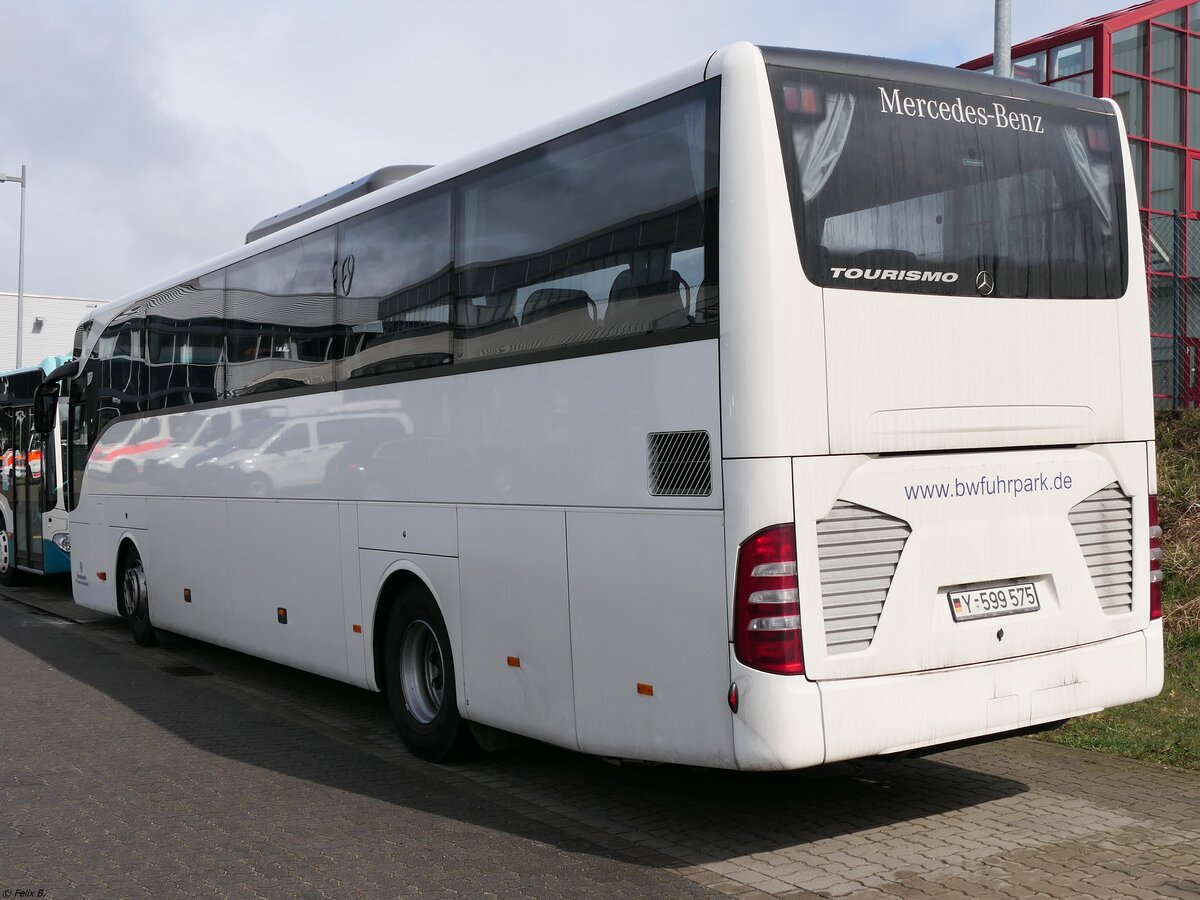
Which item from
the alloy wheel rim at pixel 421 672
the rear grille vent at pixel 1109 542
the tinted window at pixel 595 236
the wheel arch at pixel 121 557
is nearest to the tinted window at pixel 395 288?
the tinted window at pixel 595 236

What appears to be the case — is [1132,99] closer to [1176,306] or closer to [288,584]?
[1176,306]

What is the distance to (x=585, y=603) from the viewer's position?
20.7ft

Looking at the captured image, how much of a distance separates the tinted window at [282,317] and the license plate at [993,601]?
4.68m

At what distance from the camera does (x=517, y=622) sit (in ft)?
22.4

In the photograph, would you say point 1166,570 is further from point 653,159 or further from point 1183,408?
point 653,159

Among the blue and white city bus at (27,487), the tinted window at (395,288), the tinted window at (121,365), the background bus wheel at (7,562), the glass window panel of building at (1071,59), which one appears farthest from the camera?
the glass window panel of building at (1071,59)

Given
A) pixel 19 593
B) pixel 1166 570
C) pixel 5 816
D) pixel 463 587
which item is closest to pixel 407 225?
pixel 463 587

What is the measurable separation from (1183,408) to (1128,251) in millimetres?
7782

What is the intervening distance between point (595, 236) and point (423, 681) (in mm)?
3217

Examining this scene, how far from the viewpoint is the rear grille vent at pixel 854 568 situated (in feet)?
17.8

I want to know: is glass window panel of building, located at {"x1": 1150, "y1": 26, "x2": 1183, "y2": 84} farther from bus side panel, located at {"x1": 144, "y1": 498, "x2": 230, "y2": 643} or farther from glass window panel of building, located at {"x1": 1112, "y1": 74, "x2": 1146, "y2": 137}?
bus side panel, located at {"x1": 144, "y1": 498, "x2": 230, "y2": 643}

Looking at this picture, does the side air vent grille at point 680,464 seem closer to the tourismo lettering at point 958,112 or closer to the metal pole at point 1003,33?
the tourismo lettering at point 958,112

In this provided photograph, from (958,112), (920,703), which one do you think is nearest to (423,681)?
(920,703)

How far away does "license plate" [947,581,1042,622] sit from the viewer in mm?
5758
